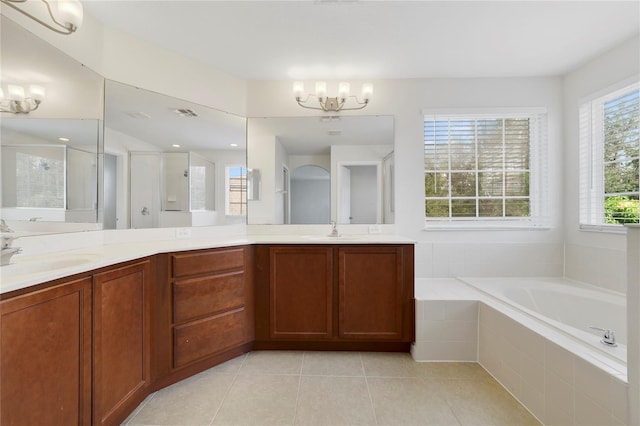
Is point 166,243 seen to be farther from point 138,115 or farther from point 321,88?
point 321,88

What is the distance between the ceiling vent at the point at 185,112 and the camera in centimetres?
241

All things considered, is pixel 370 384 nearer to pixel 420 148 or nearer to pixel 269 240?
pixel 269 240

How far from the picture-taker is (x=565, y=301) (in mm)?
2314

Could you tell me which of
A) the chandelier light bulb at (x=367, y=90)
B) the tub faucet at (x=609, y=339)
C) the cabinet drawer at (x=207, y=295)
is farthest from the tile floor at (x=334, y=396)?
the chandelier light bulb at (x=367, y=90)

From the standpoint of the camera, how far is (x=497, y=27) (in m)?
2.03

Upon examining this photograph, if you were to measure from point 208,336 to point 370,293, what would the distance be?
1211 mm

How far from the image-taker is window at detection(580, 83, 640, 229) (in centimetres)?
221

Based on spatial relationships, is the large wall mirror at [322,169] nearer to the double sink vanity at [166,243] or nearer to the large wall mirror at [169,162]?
the double sink vanity at [166,243]

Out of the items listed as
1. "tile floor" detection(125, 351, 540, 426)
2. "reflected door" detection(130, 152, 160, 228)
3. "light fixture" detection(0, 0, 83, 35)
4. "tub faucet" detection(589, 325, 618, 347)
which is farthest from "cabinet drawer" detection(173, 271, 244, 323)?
"tub faucet" detection(589, 325, 618, 347)

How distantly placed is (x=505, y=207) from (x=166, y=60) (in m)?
3.41

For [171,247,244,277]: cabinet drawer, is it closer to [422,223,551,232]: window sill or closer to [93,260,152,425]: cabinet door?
[93,260,152,425]: cabinet door

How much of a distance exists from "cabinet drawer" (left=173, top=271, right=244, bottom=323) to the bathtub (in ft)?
6.38

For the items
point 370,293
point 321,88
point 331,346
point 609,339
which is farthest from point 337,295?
point 321,88

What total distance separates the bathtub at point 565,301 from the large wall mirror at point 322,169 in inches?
45.4
